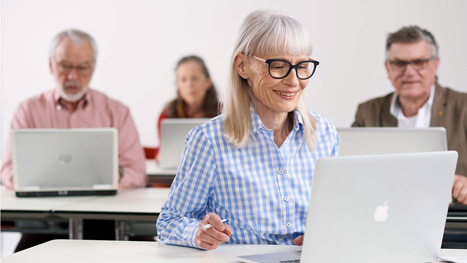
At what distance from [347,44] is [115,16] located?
2496 millimetres

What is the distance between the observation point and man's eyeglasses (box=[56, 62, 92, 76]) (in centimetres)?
436

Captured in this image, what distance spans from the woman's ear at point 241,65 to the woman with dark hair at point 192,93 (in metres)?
A: 3.87

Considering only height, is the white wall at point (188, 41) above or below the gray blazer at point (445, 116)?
above

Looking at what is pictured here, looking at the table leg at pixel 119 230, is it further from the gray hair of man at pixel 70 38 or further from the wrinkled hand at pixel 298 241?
the gray hair of man at pixel 70 38

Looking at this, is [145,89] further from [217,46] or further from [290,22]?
[290,22]

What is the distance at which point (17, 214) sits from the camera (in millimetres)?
2750

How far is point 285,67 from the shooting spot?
Result: 1673 millimetres

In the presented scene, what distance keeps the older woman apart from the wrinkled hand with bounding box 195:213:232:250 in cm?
2

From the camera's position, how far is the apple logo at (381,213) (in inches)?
52.7

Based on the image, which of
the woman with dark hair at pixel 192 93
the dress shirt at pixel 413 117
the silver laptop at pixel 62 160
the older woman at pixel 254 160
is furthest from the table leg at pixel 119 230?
the woman with dark hair at pixel 192 93

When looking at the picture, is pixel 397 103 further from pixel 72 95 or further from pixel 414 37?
pixel 72 95

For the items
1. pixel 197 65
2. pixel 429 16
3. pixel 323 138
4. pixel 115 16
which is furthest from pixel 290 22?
pixel 115 16

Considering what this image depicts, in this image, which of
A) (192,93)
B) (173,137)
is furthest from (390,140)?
(192,93)

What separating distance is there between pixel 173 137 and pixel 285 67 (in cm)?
221
